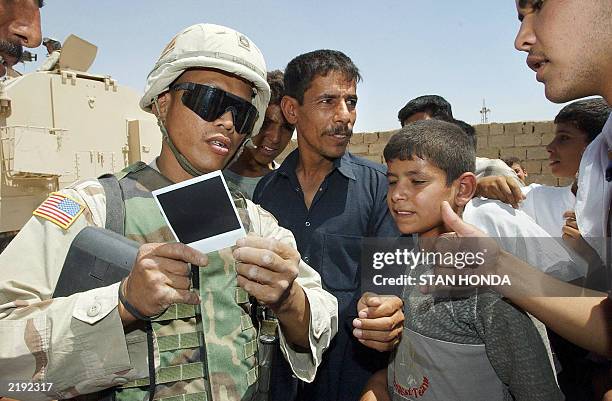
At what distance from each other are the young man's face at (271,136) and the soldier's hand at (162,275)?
2674 millimetres

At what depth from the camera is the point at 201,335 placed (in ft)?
5.72

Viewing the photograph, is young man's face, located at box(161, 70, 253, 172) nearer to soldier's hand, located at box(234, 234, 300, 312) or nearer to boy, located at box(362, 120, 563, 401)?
soldier's hand, located at box(234, 234, 300, 312)

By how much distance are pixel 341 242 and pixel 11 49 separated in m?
1.88

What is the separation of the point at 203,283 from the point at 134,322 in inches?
11.9

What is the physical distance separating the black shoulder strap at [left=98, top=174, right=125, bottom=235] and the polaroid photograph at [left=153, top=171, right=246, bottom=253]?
0.39 meters

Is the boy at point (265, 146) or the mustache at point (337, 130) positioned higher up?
the boy at point (265, 146)

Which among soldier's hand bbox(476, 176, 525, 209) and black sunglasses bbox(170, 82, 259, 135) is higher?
black sunglasses bbox(170, 82, 259, 135)

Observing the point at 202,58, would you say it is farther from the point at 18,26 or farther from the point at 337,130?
the point at 337,130

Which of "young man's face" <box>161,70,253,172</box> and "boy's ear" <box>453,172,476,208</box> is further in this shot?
"boy's ear" <box>453,172,476,208</box>

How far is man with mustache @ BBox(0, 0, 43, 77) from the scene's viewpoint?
4.84 ft

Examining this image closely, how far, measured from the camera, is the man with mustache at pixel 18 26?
147cm
